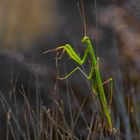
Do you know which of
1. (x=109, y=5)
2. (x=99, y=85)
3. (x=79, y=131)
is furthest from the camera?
(x=109, y=5)

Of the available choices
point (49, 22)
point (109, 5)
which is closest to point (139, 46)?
point (109, 5)

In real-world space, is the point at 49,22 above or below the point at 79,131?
above

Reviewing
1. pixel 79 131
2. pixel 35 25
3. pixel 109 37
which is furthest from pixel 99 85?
pixel 35 25

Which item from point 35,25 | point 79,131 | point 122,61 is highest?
point 35,25

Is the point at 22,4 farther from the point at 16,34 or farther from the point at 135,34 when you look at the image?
the point at 135,34

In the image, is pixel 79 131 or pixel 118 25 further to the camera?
pixel 118 25

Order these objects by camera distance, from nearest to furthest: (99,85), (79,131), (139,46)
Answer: (99,85) < (79,131) < (139,46)

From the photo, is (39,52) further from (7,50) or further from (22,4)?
(22,4)
